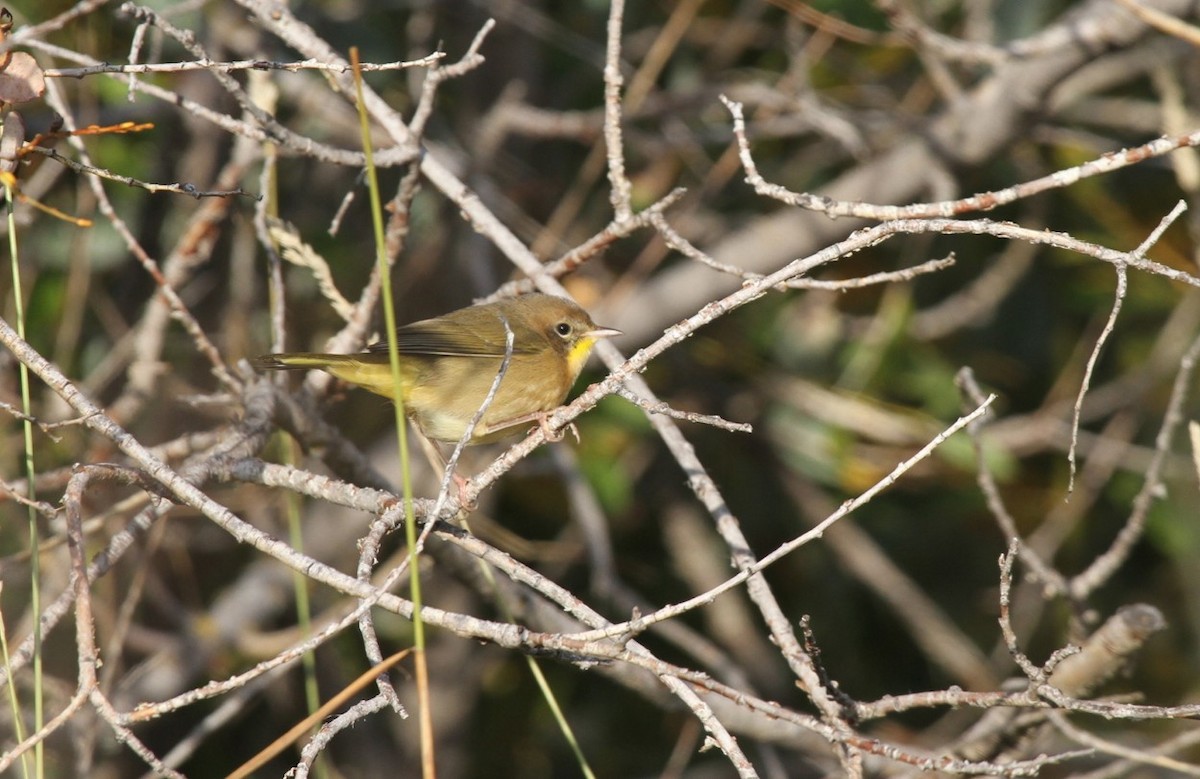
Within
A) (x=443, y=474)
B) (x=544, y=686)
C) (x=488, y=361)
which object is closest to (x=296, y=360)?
(x=443, y=474)

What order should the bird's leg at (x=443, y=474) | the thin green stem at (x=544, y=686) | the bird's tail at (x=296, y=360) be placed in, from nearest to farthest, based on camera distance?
1. the thin green stem at (x=544, y=686)
2. the bird's leg at (x=443, y=474)
3. the bird's tail at (x=296, y=360)

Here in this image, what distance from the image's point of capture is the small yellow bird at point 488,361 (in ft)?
12.8

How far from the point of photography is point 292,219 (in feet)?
16.5

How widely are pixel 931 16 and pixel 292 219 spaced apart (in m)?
2.68

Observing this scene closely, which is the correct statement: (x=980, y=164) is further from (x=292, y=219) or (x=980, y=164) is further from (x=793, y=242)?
(x=292, y=219)

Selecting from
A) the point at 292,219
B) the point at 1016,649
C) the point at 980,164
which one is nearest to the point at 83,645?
the point at 1016,649

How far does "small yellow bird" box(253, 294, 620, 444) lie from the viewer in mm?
3891

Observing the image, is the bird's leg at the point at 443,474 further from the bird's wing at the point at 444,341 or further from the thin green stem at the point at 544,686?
the bird's wing at the point at 444,341

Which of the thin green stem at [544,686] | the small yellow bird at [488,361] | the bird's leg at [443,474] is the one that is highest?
the small yellow bird at [488,361]

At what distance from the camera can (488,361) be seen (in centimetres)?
410

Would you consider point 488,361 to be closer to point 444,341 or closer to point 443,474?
point 444,341

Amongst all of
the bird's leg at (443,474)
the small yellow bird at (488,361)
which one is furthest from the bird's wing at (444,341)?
the bird's leg at (443,474)

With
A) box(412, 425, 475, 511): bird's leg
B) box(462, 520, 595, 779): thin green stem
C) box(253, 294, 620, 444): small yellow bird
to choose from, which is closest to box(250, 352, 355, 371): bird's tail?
box(412, 425, 475, 511): bird's leg

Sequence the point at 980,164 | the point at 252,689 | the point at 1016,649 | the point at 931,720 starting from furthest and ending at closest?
the point at 931,720 → the point at 980,164 → the point at 252,689 → the point at 1016,649
